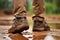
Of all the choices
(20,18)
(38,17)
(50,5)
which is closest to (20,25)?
(20,18)

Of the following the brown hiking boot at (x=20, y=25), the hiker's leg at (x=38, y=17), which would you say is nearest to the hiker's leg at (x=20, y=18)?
the brown hiking boot at (x=20, y=25)

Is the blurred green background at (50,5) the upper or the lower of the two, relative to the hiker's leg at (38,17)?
upper

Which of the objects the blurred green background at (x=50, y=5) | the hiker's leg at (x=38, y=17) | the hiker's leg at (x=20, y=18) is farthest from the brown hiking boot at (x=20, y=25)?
the blurred green background at (x=50, y=5)

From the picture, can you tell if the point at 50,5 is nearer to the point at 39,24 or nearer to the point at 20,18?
the point at 39,24

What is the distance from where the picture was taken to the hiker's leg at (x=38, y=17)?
135 inches

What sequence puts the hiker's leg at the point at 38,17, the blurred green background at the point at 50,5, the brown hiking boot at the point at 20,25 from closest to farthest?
the brown hiking boot at the point at 20,25 → the hiker's leg at the point at 38,17 → the blurred green background at the point at 50,5

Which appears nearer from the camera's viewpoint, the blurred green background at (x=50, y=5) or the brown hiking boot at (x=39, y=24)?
the brown hiking boot at (x=39, y=24)

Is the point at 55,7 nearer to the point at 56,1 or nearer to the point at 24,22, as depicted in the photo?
the point at 56,1

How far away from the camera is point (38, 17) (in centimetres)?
346

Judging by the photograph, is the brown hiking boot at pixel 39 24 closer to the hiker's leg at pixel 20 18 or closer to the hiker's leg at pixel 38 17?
the hiker's leg at pixel 38 17

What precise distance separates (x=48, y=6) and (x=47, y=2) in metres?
0.63

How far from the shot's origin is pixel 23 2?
122 inches

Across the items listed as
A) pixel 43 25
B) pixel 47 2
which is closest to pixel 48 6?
pixel 47 2

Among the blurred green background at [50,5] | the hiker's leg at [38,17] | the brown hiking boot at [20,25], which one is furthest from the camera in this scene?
the blurred green background at [50,5]
